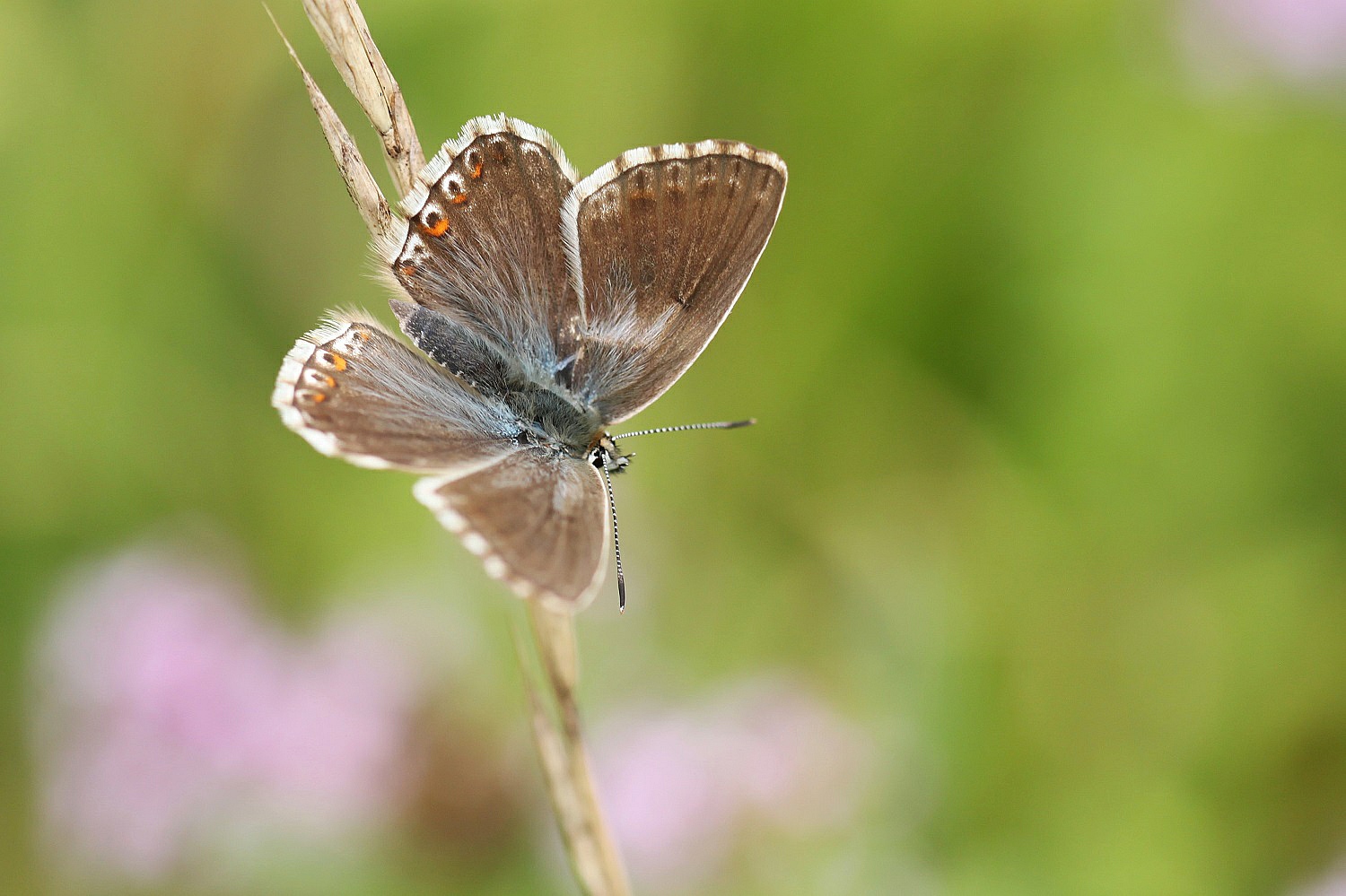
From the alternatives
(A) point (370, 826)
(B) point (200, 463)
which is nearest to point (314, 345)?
(A) point (370, 826)

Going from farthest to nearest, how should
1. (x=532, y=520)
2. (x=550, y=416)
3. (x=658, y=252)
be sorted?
(x=550, y=416) < (x=658, y=252) < (x=532, y=520)

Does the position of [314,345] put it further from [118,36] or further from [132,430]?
[118,36]

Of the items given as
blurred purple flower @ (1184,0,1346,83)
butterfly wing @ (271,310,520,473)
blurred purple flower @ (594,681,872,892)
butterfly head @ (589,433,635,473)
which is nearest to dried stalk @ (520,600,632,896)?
butterfly wing @ (271,310,520,473)

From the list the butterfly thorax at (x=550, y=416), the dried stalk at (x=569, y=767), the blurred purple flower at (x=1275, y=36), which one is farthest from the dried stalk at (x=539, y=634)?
the blurred purple flower at (x=1275, y=36)

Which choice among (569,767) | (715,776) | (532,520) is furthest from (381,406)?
(715,776)

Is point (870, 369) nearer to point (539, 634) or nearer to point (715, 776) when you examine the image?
point (715, 776)

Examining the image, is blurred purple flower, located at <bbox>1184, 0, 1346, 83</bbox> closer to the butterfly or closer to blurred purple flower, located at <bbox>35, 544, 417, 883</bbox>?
the butterfly

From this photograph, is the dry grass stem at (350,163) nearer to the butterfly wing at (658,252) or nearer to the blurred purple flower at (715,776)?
the butterfly wing at (658,252)
